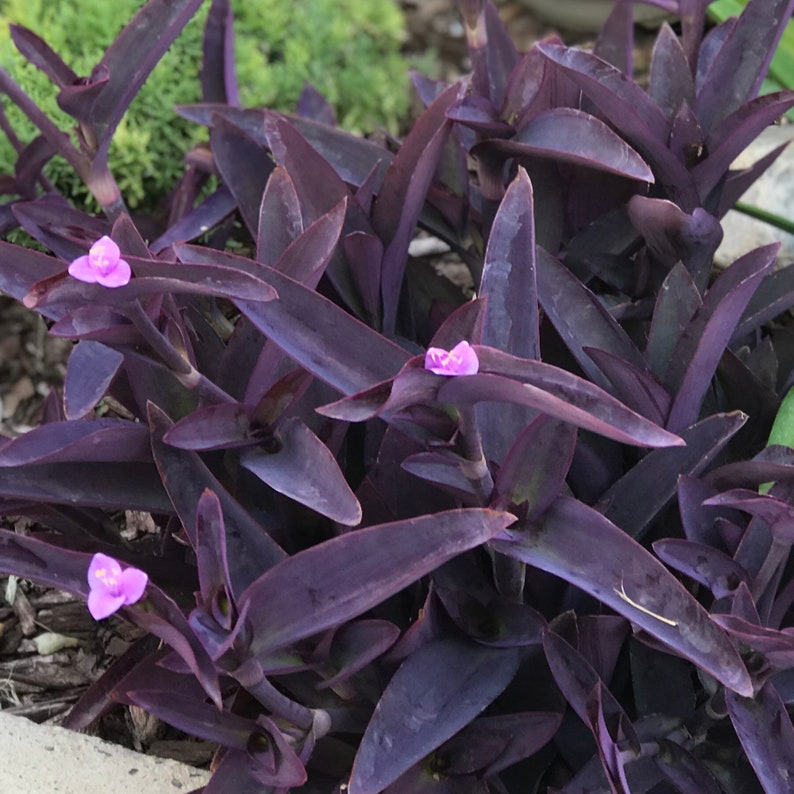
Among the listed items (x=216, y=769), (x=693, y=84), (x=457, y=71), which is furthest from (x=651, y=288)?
(x=457, y=71)

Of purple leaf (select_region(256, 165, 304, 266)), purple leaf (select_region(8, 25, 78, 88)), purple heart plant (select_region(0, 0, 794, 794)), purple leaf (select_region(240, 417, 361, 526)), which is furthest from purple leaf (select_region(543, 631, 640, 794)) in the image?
purple leaf (select_region(8, 25, 78, 88))

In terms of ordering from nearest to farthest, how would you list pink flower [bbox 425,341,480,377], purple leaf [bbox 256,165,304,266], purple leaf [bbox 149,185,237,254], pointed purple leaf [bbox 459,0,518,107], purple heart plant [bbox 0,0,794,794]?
pink flower [bbox 425,341,480,377]
purple heart plant [bbox 0,0,794,794]
purple leaf [bbox 256,165,304,266]
pointed purple leaf [bbox 459,0,518,107]
purple leaf [bbox 149,185,237,254]

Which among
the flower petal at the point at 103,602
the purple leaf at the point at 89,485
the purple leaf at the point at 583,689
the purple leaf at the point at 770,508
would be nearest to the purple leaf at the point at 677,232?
the purple leaf at the point at 770,508

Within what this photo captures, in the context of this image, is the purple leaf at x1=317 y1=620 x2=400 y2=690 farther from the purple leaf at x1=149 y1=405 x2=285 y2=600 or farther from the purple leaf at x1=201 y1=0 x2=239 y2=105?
the purple leaf at x1=201 y1=0 x2=239 y2=105

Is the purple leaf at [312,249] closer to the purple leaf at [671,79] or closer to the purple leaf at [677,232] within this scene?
the purple leaf at [677,232]

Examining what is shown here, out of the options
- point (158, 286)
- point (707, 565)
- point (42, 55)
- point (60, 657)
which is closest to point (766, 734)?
point (707, 565)
